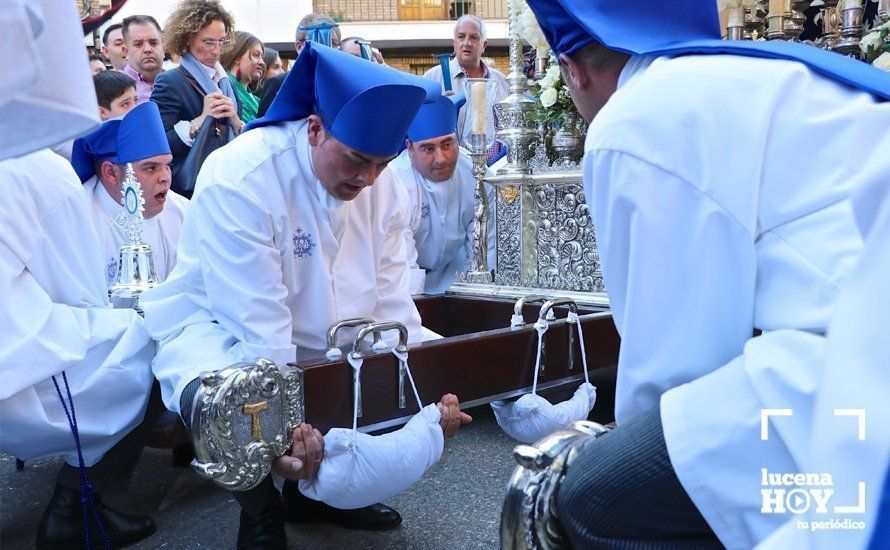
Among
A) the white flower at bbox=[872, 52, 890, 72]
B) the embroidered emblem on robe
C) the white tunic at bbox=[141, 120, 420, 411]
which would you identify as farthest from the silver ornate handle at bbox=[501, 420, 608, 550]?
the white flower at bbox=[872, 52, 890, 72]

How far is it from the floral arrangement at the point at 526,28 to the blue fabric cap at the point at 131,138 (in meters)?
1.78

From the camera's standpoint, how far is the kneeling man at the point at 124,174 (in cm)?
354

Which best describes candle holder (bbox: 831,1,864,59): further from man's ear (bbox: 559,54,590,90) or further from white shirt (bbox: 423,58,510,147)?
man's ear (bbox: 559,54,590,90)

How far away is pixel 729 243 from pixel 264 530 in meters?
1.70

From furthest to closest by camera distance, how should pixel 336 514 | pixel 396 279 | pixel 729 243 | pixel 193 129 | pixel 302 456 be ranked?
1. pixel 193 129
2. pixel 396 279
3. pixel 336 514
4. pixel 302 456
5. pixel 729 243

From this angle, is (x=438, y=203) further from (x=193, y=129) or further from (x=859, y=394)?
(x=859, y=394)

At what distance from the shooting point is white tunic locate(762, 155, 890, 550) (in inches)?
35.5

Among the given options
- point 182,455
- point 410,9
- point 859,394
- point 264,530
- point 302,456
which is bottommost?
point 182,455

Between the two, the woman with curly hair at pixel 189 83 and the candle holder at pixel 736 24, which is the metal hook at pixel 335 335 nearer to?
the woman with curly hair at pixel 189 83

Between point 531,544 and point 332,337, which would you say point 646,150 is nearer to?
point 531,544

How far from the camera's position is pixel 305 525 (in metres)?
2.82

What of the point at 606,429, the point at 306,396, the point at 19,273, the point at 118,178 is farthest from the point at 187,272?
the point at 606,429

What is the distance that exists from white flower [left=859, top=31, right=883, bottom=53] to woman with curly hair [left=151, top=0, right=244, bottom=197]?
9.59 ft

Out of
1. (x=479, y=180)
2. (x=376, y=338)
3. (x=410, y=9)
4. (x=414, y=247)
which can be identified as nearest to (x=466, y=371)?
(x=376, y=338)
